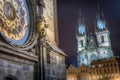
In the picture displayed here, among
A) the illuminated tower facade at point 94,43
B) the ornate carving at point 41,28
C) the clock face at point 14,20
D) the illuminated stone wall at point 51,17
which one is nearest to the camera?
the clock face at point 14,20

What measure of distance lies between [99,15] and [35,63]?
71322 mm

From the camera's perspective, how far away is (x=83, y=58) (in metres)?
66.7

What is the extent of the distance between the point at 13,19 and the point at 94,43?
214 feet

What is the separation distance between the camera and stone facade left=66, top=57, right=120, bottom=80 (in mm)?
45281

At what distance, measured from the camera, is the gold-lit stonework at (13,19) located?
603 cm

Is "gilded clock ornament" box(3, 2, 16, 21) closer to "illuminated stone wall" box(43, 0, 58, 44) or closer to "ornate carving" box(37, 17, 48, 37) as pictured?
"ornate carving" box(37, 17, 48, 37)

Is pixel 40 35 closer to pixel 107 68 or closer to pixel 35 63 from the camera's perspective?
pixel 35 63

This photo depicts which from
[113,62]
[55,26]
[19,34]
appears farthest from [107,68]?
[19,34]

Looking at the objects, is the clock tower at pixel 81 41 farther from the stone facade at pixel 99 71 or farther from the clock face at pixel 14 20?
the clock face at pixel 14 20

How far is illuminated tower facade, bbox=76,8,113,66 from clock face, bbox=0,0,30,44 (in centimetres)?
5616

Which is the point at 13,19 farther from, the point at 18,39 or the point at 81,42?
the point at 81,42

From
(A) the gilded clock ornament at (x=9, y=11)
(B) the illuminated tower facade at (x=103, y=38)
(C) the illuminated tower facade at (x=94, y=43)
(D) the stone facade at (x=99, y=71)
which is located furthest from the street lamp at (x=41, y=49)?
(C) the illuminated tower facade at (x=94, y=43)

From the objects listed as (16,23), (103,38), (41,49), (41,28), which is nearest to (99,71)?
(103,38)

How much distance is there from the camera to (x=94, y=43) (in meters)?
70.1
